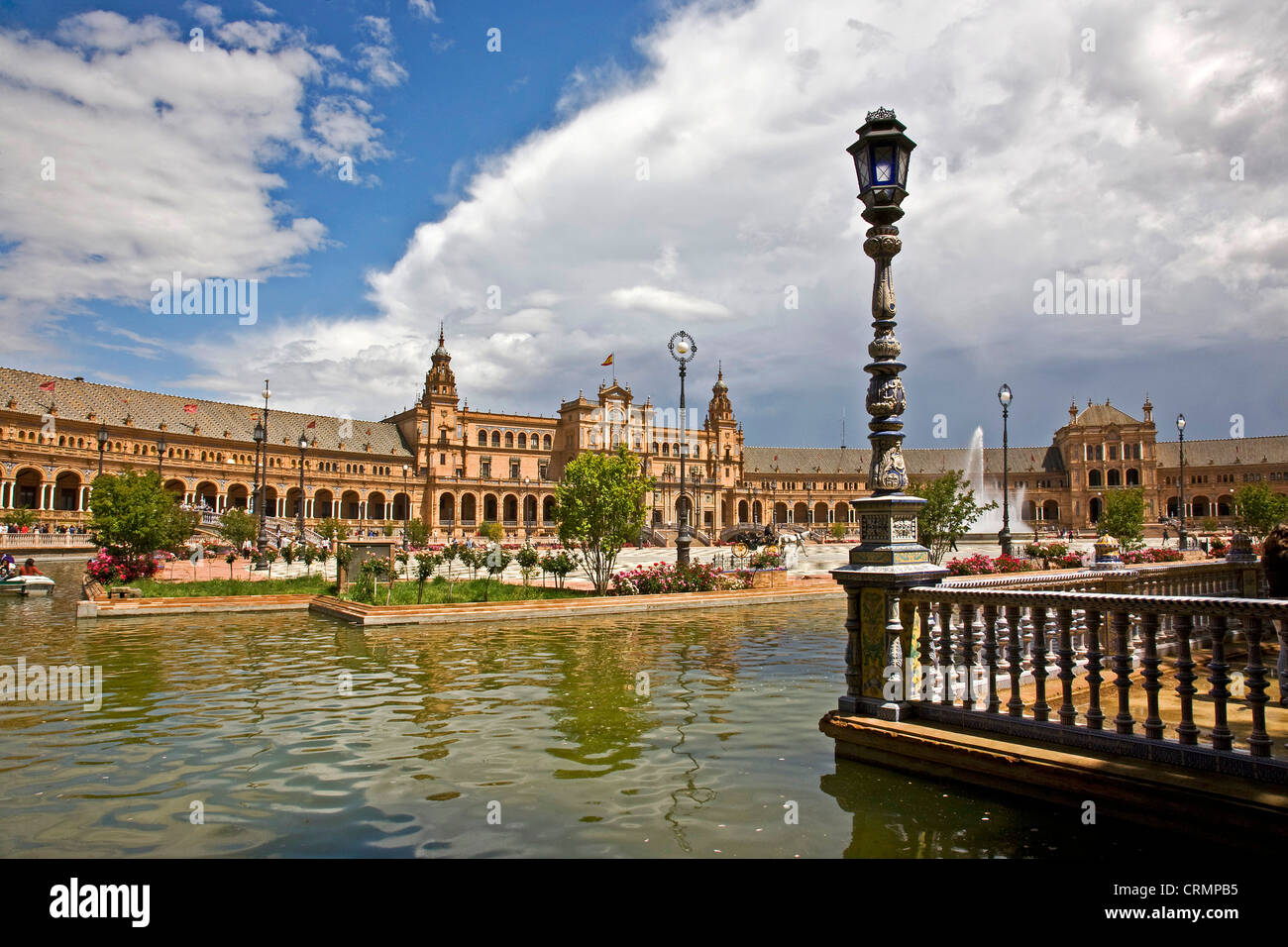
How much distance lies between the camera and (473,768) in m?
7.21

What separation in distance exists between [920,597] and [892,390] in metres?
1.91

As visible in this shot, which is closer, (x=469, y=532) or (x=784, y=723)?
(x=784, y=723)

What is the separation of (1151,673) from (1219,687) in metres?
0.39

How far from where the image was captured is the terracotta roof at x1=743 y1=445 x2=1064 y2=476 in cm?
12588

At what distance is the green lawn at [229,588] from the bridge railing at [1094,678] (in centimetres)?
2047

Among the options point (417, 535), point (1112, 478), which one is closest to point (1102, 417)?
point (1112, 478)

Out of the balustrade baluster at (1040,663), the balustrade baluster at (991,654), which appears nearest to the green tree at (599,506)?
the balustrade baluster at (991,654)

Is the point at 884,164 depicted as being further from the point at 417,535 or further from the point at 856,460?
the point at 856,460

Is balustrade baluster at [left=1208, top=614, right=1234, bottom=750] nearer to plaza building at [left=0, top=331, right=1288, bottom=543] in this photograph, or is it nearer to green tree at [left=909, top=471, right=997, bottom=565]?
green tree at [left=909, top=471, right=997, bottom=565]

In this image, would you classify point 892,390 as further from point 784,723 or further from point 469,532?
point 469,532

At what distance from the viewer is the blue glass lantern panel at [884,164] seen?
7.45m
